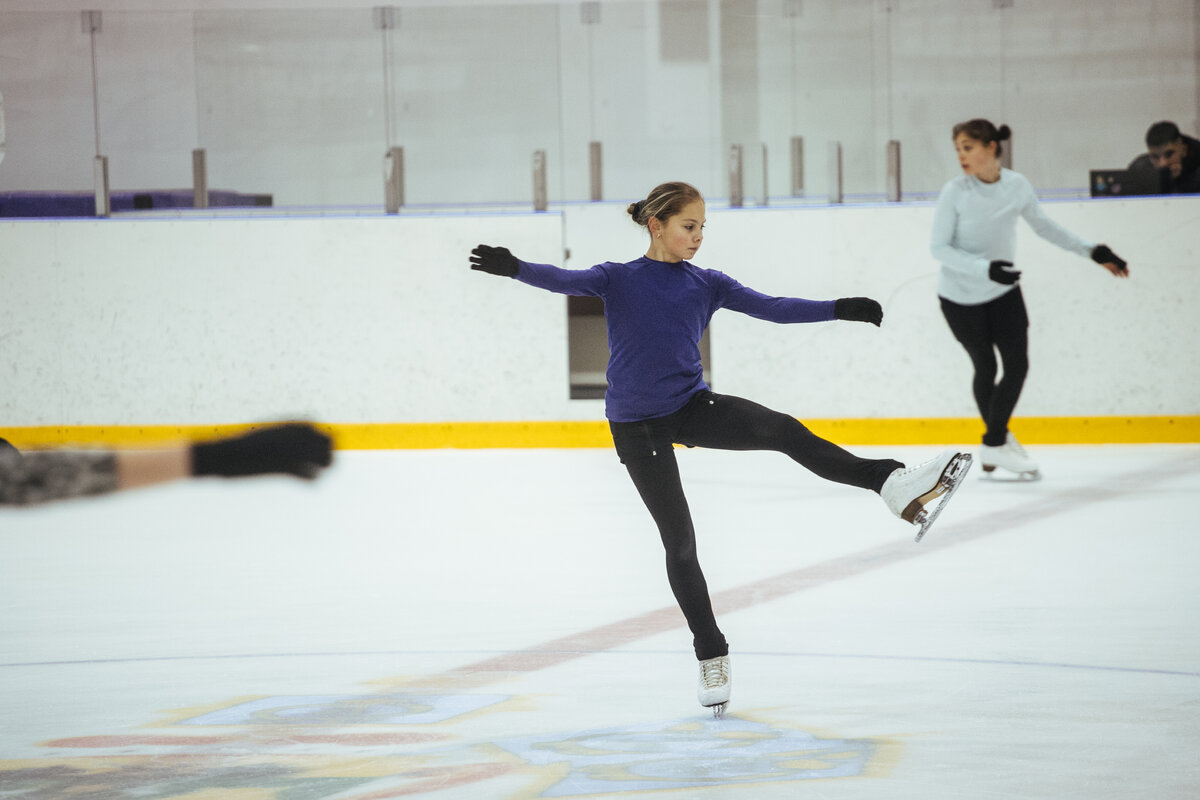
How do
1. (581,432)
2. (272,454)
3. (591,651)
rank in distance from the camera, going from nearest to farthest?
(272,454) < (591,651) < (581,432)

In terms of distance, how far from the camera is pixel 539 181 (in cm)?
959

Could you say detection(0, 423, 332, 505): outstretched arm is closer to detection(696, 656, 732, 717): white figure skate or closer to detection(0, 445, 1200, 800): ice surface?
detection(0, 445, 1200, 800): ice surface

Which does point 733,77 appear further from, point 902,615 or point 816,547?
point 902,615

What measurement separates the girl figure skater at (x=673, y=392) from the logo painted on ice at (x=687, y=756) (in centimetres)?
27

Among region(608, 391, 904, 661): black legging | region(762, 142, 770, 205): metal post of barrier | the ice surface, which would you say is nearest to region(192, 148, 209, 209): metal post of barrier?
region(762, 142, 770, 205): metal post of barrier

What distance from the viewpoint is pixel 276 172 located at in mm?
10211

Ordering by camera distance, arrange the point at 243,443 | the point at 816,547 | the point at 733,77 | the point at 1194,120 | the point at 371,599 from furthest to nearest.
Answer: the point at 733,77, the point at 1194,120, the point at 816,547, the point at 371,599, the point at 243,443

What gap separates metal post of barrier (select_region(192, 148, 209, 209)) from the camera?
9.83 metres

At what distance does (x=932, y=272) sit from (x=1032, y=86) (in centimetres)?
185

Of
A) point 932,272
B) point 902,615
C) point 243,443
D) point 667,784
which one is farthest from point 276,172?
point 243,443

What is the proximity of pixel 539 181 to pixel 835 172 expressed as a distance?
1808 millimetres

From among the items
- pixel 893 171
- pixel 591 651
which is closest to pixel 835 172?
pixel 893 171

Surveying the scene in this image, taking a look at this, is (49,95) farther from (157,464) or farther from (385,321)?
(157,464)

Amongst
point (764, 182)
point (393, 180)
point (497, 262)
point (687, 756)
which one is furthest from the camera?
point (764, 182)
